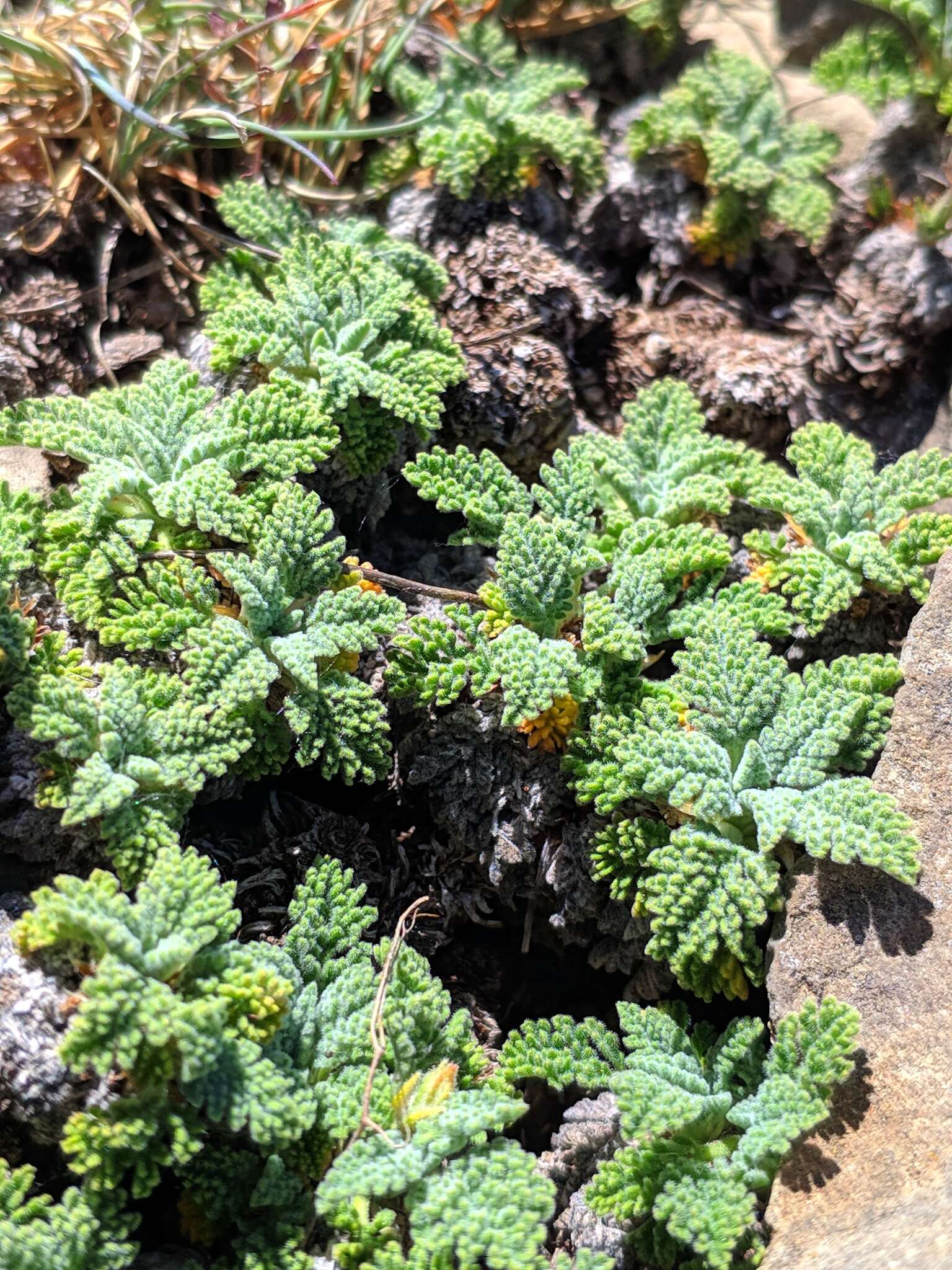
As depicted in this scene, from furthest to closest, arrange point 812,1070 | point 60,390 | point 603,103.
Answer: point 603,103, point 60,390, point 812,1070

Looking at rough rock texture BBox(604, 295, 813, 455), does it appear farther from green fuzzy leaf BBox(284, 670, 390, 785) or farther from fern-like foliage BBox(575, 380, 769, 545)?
green fuzzy leaf BBox(284, 670, 390, 785)

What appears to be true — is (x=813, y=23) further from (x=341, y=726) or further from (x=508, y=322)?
(x=341, y=726)

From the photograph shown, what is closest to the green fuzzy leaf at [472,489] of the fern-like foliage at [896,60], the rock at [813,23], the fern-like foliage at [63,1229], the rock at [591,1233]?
the rock at [591,1233]

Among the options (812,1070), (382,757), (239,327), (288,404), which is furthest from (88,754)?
(812,1070)

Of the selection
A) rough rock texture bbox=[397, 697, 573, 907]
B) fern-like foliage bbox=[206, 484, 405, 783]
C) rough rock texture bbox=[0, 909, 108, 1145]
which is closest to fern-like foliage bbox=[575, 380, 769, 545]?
rough rock texture bbox=[397, 697, 573, 907]

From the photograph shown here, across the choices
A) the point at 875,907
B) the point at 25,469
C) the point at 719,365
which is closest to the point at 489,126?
the point at 719,365

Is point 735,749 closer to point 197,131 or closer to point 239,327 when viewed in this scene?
point 239,327

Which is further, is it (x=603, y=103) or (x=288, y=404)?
(x=603, y=103)

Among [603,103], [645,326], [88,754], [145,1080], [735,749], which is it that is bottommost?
[145,1080]
